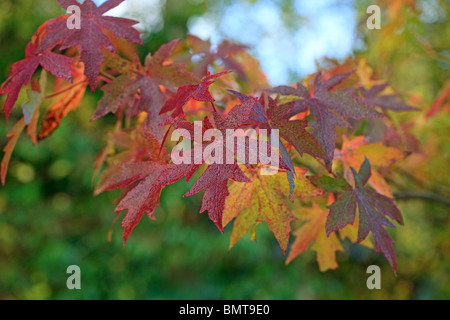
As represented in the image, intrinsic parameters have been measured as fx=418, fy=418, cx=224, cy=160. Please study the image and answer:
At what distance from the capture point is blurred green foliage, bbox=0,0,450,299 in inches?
100

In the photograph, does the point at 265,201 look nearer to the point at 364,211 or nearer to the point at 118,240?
the point at 364,211

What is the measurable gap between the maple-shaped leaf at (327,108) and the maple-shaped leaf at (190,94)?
0.16 meters

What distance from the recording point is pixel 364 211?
65 centimetres

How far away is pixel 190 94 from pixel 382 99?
568 millimetres

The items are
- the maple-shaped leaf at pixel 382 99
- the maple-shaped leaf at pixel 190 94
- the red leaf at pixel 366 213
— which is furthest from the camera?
the maple-shaped leaf at pixel 382 99

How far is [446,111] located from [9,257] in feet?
8.66

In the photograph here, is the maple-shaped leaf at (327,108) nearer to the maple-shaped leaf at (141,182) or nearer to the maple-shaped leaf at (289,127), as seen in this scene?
the maple-shaped leaf at (289,127)

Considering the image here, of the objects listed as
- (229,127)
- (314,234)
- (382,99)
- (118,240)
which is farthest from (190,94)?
(118,240)


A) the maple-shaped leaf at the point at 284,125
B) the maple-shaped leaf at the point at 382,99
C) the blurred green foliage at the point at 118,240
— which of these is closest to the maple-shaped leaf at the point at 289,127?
the maple-shaped leaf at the point at 284,125

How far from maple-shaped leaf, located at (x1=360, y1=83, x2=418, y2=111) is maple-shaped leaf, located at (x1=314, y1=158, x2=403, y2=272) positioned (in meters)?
0.28

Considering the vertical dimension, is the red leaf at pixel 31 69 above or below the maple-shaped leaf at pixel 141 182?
above

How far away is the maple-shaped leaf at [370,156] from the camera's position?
74 cm

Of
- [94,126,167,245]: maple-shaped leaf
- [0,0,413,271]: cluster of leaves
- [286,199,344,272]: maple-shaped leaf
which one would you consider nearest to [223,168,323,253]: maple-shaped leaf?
[0,0,413,271]: cluster of leaves

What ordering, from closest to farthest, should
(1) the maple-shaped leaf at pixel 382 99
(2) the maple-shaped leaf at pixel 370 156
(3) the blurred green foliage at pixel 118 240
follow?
(2) the maple-shaped leaf at pixel 370 156
(1) the maple-shaped leaf at pixel 382 99
(3) the blurred green foliage at pixel 118 240
